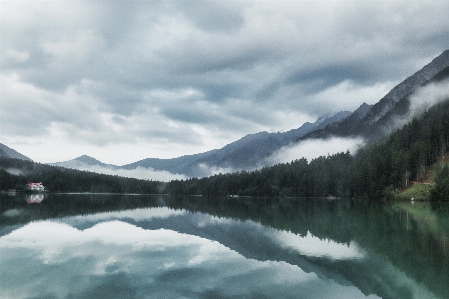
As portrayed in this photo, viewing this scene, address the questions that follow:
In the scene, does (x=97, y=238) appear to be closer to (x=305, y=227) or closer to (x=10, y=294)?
(x=10, y=294)

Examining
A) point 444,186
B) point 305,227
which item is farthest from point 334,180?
point 305,227

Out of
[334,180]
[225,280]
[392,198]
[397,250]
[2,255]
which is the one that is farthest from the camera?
[334,180]

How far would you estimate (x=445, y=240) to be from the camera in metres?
34.2

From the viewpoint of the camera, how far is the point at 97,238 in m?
38.3

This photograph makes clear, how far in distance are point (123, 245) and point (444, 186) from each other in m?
125

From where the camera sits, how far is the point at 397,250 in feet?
101

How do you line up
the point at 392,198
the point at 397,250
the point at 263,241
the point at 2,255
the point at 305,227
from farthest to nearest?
the point at 392,198 < the point at 305,227 < the point at 263,241 < the point at 397,250 < the point at 2,255

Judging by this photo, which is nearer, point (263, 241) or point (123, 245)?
point (123, 245)

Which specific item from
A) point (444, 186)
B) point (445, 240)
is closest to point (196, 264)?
point (445, 240)

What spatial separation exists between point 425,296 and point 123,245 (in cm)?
2562

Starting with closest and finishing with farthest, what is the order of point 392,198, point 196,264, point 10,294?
1. point 10,294
2. point 196,264
3. point 392,198

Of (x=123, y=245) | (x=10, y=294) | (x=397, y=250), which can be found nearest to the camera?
(x=10, y=294)

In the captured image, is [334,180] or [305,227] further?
[334,180]

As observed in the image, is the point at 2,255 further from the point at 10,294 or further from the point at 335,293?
the point at 335,293
